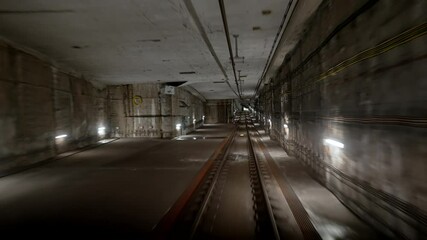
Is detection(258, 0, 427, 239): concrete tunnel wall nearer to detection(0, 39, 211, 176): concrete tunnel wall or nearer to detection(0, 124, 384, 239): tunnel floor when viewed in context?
detection(0, 124, 384, 239): tunnel floor

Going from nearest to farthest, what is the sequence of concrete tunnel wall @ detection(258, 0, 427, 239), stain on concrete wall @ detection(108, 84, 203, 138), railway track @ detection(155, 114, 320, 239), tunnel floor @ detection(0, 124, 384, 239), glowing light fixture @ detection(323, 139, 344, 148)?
concrete tunnel wall @ detection(258, 0, 427, 239), railway track @ detection(155, 114, 320, 239), tunnel floor @ detection(0, 124, 384, 239), glowing light fixture @ detection(323, 139, 344, 148), stain on concrete wall @ detection(108, 84, 203, 138)

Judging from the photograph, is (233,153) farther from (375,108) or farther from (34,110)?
(375,108)

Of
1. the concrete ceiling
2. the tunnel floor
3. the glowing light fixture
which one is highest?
the concrete ceiling

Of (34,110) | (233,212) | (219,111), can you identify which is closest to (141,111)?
(34,110)

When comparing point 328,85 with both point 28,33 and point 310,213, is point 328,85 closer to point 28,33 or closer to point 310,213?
point 310,213

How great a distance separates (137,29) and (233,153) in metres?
7.11

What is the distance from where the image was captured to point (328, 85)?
596 cm

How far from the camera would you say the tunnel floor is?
4320mm

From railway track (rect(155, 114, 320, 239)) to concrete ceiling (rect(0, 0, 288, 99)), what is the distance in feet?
13.8

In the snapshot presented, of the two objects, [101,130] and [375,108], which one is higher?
[375,108]

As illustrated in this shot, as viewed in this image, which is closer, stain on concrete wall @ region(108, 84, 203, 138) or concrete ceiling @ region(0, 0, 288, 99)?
concrete ceiling @ region(0, 0, 288, 99)

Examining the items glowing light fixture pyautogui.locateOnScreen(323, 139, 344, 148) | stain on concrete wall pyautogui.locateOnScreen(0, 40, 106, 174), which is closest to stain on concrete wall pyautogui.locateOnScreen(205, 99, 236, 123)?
stain on concrete wall pyautogui.locateOnScreen(0, 40, 106, 174)

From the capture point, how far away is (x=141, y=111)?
64.1 feet

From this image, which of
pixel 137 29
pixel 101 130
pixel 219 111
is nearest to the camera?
pixel 137 29
